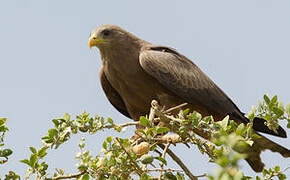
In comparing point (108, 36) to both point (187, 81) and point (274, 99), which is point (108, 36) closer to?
point (187, 81)

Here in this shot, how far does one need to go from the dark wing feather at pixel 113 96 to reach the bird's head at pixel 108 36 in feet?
1.25

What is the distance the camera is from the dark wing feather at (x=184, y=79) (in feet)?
18.8

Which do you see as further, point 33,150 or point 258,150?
point 258,150

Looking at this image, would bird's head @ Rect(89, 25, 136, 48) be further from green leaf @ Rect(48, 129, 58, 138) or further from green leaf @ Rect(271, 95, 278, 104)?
green leaf @ Rect(271, 95, 278, 104)

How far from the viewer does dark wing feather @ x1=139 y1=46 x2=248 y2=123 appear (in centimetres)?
574

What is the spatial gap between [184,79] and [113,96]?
1.06 m

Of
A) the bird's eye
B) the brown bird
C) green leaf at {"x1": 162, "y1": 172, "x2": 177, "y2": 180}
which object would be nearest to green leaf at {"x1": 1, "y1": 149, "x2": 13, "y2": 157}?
green leaf at {"x1": 162, "y1": 172, "x2": 177, "y2": 180}

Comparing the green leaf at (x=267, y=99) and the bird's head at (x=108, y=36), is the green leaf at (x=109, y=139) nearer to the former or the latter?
the green leaf at (x=267, y=99)

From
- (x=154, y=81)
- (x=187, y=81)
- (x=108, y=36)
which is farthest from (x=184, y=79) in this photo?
(x=108, y=36)

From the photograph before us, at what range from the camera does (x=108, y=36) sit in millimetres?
6223

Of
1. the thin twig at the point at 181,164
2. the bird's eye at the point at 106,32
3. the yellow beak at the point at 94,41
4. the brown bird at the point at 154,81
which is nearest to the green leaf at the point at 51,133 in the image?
the thin twig at the point at 181,164

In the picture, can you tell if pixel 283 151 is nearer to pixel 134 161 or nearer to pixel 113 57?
pixel 113 57

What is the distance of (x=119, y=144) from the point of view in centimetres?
343

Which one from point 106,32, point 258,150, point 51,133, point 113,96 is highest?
point 106,32
